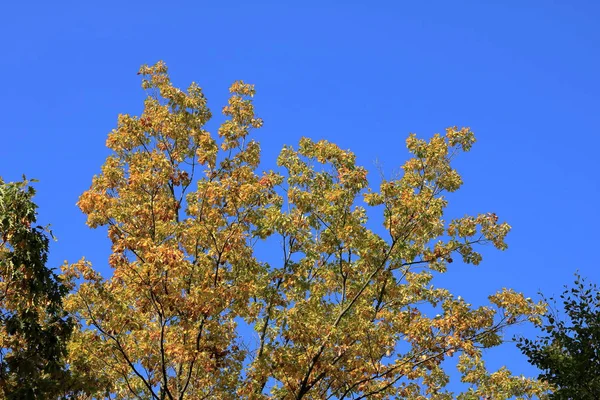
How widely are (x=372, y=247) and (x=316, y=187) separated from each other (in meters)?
2.43

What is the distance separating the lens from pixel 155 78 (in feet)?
82.6

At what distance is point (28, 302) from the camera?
50.0 feet

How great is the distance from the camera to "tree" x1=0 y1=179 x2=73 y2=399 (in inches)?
586

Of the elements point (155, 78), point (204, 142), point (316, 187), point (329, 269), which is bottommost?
point (329, 269)

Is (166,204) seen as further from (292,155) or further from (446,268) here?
(446,268)

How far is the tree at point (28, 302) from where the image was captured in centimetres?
1489

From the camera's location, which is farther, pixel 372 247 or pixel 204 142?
pixel 204 142

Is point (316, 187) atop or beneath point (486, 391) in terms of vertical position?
atop

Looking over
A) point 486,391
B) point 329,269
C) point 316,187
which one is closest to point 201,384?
point 329,269

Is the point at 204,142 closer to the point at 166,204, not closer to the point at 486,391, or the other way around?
the point at 166,204

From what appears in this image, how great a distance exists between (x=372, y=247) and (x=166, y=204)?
631 centimetres

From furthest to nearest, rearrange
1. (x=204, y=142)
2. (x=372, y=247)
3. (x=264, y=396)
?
(x=204, y=142), (x=372, y=247), (x=264, y=396)

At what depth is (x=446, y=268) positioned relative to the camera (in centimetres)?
2094

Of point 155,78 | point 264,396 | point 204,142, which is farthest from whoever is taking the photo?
point 155,78
